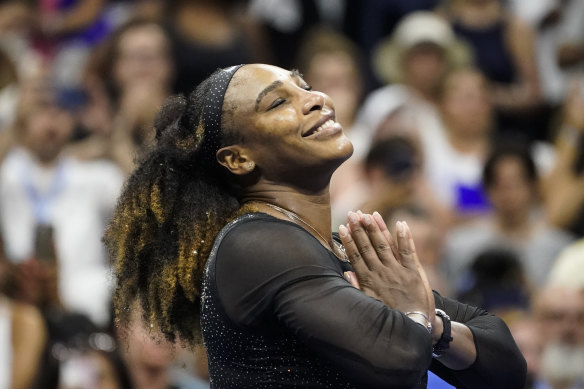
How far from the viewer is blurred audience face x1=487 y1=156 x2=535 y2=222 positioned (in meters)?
5.85

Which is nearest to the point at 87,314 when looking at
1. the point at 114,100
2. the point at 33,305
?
the point at 33,305

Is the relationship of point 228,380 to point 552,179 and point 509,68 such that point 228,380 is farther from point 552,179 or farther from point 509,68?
point 509,68

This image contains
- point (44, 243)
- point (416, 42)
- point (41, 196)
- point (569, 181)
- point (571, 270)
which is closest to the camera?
point (571, 270)

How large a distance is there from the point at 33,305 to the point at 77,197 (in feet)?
3.31

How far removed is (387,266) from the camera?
7.87ft

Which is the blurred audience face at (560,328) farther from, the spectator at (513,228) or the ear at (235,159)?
the ear at (235,159)

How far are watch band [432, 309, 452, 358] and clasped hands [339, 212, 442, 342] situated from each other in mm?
23

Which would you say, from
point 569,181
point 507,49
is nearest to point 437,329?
point 569,181

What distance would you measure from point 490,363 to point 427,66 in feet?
15.1

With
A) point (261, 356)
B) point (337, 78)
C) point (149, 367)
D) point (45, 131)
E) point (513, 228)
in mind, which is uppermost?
point (261, 356)

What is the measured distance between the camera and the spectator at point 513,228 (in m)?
5.75

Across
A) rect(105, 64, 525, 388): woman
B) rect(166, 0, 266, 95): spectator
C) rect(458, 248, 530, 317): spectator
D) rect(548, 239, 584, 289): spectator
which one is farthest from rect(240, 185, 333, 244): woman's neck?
rect(166, 0, 266, 95): spectator

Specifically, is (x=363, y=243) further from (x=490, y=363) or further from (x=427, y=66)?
(x=427, y=66)

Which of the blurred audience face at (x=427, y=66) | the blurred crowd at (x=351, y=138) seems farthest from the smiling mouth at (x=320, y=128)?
the blurred audience face at (x=427, y=66)
